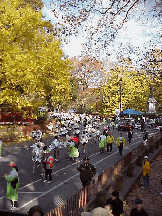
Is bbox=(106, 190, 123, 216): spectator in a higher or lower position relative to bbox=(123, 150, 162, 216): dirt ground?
higher

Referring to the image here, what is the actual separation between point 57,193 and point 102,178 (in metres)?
2.36

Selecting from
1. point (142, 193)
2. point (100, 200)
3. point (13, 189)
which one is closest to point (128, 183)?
point (142, 193)

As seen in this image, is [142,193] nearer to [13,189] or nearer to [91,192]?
[91,192]

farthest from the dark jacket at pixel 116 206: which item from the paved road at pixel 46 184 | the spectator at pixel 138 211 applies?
the paved road at pixel 46 184

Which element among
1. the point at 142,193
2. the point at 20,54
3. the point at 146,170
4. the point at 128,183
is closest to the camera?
the point at 146,170

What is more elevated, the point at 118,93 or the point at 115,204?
the point at 118,93

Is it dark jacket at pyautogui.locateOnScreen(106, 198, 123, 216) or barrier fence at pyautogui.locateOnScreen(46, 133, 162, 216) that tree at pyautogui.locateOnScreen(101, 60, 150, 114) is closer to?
barrier fence at pyautogui.locateOnScreen(46, 133, 162, 216)

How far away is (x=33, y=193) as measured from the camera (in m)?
11.0

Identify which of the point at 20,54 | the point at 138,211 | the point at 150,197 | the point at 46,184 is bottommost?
the point at 150,197

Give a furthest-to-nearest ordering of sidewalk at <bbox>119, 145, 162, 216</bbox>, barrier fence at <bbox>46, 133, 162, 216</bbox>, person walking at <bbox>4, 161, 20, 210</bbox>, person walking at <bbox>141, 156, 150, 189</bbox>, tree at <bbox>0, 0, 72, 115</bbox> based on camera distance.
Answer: tree at <bbox>0, 0, 72, 115</bbox>, person walking at <bbox>141, 156, 150, 189</bbox>, sidewalk at <bbox>119, 145, 162, 216</bbox>, person walking at <bbox>4, 161, 20, 210</bbox>, barrier fence at <bbox>46, 133, 162, 216</bbox>

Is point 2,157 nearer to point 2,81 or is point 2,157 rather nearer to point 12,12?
point 2,81

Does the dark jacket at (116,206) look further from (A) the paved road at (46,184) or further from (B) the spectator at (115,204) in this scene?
(A) the paved road at (46,184)

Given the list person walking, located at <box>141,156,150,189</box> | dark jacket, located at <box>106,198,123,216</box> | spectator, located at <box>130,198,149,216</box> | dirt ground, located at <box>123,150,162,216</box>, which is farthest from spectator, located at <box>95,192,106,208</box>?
Answer: person walking, located at <box>141,156,150,189</box>

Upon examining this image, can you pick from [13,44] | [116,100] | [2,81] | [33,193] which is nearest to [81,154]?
[33,193]
